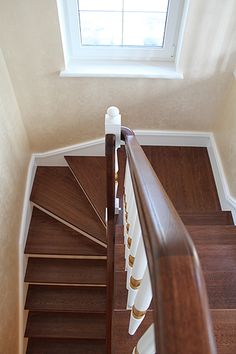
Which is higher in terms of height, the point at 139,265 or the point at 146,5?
the point at 146,5

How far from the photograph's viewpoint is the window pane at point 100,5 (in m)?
2.27

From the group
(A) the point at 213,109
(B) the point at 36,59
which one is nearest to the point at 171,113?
(A) the point at 213,109

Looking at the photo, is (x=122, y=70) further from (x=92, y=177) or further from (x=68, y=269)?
(x=68, y=269)

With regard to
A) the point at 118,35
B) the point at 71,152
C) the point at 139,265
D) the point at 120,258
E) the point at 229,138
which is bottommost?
the point at 139,265

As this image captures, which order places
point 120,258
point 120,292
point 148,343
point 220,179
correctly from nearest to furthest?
point 148,343 → point 120,292 → point 120,258 → point 220,179

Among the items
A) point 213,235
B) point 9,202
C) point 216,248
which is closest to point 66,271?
point 9,202

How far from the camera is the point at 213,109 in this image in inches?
113

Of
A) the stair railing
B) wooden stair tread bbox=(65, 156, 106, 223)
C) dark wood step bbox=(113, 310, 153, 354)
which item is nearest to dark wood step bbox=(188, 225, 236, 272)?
dark wood step bbox=(113, 310, 153, 354)

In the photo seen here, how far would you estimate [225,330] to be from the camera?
40.2 inches

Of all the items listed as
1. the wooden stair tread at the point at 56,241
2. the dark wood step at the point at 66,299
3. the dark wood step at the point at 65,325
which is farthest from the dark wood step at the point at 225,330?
the dark wood step at the point at 65,325

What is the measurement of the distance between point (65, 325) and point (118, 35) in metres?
2.50

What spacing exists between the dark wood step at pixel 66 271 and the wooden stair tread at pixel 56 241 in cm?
14

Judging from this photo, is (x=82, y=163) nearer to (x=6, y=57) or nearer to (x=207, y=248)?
(x=6, y=57)

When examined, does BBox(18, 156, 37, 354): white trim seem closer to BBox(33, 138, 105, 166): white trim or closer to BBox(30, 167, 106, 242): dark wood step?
BBox(30, 167, 106, 242): dark wood step
